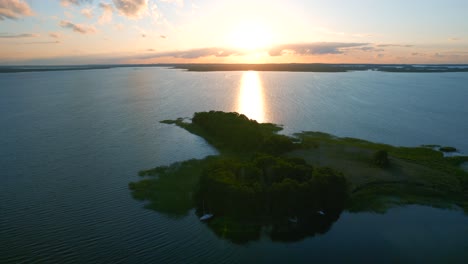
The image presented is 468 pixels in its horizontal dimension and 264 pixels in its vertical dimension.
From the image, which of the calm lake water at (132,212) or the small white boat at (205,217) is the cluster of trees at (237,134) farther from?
the small white boat at (205,217)

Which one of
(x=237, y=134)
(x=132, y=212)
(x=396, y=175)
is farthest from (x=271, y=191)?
(x=237, y=134)

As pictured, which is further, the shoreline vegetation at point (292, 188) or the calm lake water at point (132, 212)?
the shoreline vegetation at point (292, 188)

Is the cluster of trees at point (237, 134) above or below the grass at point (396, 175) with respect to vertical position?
above

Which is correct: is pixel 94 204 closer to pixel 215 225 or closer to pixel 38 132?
pixel 215 225

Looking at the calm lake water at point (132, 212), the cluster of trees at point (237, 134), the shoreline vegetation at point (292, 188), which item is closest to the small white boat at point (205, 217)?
the shoreline vegetation at point (292, 188)

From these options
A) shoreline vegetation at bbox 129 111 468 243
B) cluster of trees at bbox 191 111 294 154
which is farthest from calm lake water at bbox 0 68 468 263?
cluster of trees at bbox 191 111 294 154

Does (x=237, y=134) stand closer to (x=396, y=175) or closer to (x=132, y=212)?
(x=396, y=175)
